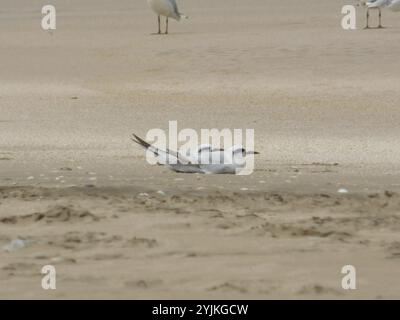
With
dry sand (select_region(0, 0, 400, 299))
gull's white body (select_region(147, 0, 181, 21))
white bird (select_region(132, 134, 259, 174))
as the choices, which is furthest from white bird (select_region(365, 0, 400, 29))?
white bird (select_region(132, 134, 259, 174))

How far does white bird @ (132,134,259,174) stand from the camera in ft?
28.9

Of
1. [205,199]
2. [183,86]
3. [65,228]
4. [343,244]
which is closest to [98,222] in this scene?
[65,228]

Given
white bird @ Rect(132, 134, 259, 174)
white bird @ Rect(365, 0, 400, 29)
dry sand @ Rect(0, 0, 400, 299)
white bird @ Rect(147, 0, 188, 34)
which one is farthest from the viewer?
white bird @ Rect(365, 0, 400, 29)

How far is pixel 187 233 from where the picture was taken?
7039 mm

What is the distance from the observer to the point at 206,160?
879cm

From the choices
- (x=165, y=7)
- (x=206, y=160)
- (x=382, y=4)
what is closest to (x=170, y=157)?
(x=206, y=160)

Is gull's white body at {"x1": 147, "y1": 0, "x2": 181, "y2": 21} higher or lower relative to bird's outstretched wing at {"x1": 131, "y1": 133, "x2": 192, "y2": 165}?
higher

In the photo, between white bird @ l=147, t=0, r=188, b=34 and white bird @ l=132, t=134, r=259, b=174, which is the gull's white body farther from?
white bird @ l=132, t=134, r=259, b=174

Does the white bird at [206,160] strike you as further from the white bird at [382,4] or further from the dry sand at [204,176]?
the white bird at [382,4]

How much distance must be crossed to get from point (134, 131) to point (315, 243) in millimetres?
5147

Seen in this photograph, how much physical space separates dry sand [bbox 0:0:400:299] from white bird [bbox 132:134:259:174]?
117mm

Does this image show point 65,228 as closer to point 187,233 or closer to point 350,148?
point 187,233

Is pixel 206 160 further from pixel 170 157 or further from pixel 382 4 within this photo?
pixel 382 4

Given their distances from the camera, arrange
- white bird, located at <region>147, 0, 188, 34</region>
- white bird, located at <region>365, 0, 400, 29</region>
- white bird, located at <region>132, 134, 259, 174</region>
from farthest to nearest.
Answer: white bird, located at <region>365, 0, 400, 29</region>, white bird, located at <region>147, 0, 188, 34</region>, white bird, located at <region>132, 134, 259, 174</region>
